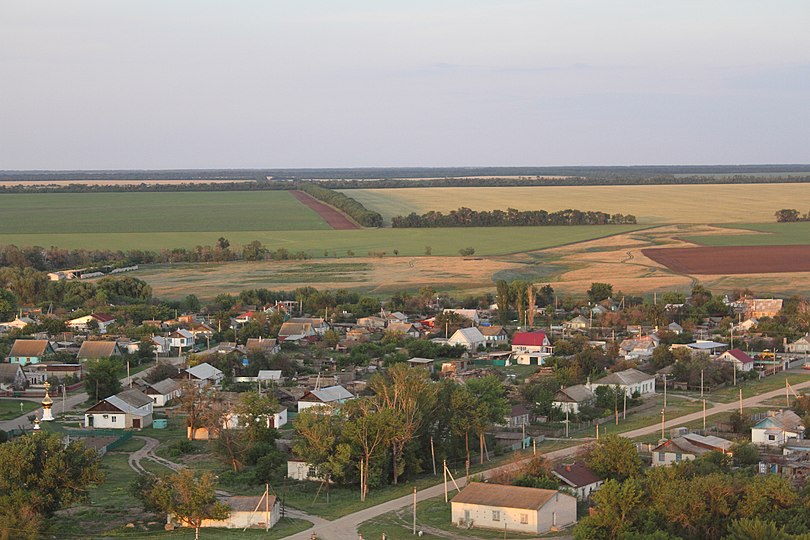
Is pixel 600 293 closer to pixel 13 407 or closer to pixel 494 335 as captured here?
pixel 494 335

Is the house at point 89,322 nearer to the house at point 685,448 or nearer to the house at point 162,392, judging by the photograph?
the house at point 162,392

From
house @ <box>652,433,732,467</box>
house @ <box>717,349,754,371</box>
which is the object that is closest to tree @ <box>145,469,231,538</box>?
house @ <box>652,433,732,467</box>

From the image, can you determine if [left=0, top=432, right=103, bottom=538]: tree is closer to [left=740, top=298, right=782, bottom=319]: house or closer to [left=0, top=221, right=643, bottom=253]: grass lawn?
[left=740, top=298, right=782, bottom=319]: house

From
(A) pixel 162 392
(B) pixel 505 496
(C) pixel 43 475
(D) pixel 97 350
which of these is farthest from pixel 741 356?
(C) pixel 43 475

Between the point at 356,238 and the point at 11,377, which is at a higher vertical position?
the point at 11,377

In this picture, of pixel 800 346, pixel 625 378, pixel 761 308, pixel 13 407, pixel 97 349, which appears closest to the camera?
pixel 13 407

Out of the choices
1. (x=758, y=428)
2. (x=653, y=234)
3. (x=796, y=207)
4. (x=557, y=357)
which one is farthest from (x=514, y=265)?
(x=796, y=207)

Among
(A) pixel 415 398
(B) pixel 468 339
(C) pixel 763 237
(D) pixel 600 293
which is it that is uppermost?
(A) pixel 415 398

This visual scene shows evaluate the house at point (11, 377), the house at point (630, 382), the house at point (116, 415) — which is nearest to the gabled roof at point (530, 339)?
the house at point (630, 382)
